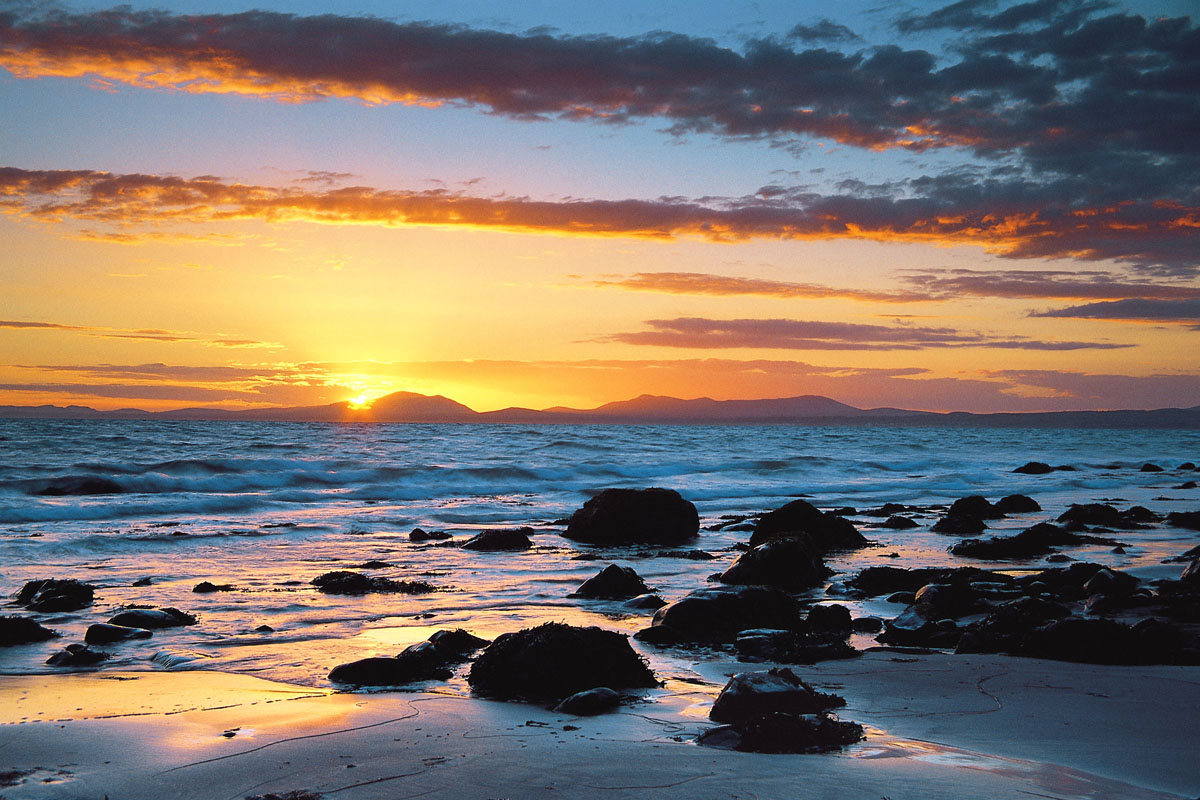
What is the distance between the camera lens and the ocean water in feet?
27.8

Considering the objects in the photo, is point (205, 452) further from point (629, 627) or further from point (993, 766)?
point (993, 766)

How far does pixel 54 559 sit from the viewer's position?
13.4m

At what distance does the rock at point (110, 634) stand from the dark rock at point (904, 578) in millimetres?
7521

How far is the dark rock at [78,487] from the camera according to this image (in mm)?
24797

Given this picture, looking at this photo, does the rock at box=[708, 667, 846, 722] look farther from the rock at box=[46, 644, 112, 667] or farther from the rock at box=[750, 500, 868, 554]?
the rock at box=[750, 500, 868, 554]

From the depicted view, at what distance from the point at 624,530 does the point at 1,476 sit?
73.7 feet

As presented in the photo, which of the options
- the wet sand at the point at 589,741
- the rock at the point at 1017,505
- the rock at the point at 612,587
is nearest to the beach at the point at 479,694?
the wet sand at the point at 589,741

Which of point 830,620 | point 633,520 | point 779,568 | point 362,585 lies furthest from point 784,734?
point 633,520

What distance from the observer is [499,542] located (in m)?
15.1

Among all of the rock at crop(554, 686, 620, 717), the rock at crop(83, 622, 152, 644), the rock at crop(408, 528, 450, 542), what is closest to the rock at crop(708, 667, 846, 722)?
the rock at crop(554, 686, 620, 717)

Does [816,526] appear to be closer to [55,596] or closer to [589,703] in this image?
[589,703]

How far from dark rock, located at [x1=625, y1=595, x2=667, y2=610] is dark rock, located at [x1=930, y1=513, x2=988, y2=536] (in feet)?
32.2

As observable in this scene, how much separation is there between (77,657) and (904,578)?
8.56m

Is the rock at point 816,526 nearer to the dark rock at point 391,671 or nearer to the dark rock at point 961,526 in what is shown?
the dark rock at point 961,526
